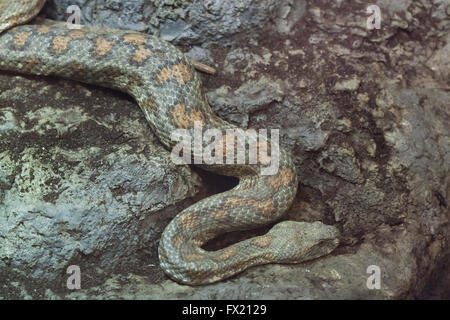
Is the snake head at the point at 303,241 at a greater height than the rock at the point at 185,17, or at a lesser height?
lesser

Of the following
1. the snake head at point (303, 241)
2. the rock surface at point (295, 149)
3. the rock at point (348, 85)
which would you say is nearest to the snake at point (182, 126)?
the snake head at point (303, 241)

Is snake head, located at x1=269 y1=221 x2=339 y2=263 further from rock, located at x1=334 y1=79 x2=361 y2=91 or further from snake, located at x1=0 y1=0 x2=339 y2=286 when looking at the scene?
rock, located at x1=334 y1=79 x2=361 y2=91

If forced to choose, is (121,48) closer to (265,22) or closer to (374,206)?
(265,22)

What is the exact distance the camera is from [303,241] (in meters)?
4.50

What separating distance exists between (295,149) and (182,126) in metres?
1.04

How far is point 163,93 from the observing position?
491 cm

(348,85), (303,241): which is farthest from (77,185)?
(348,85)

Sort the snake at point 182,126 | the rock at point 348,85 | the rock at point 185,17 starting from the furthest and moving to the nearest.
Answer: the rock at point 185,17 → the rock at point 348,85 → the snake at point 182,126

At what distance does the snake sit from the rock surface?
132 mm

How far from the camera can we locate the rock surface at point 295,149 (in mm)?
4340

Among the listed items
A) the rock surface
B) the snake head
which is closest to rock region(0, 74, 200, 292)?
the rock surface

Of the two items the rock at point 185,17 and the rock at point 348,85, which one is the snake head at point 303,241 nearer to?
the rock at point 348,85

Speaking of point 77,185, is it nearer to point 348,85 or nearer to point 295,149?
point 295,149

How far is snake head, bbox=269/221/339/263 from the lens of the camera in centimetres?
448
